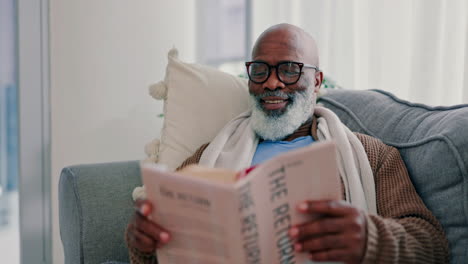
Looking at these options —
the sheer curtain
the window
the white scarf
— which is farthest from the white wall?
the white scarf

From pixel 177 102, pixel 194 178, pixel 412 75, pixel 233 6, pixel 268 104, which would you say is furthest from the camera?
pixel 233 6

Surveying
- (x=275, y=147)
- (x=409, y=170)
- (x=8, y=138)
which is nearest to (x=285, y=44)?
(x=275, y=147)

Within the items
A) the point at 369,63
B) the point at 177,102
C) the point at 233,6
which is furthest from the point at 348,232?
the point at 233,6

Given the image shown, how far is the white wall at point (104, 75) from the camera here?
2.25 metres

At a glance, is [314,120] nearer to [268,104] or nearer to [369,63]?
[268,104]

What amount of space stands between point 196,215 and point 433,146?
68 cm

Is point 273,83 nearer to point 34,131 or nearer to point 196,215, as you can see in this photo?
point 196,215

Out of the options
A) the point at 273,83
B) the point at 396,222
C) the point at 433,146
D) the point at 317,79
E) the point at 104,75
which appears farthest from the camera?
the point at 104,75

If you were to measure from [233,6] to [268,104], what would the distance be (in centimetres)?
191

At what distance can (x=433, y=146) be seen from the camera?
1136 millimetres

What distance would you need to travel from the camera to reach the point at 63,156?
2.27 meters

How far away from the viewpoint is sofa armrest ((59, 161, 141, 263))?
50.3 inches

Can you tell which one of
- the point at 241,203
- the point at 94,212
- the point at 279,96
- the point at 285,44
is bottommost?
the point at 94,212

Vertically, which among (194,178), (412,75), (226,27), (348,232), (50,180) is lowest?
(50,180)
